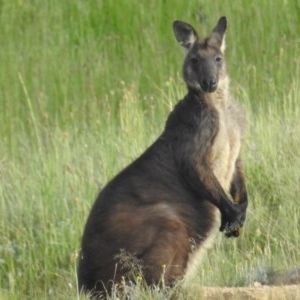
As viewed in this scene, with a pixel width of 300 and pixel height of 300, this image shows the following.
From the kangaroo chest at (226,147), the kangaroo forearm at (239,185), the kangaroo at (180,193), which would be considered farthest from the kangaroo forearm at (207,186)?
the kangaroo forearm at (239,185)

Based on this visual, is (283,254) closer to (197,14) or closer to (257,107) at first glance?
(257,107)

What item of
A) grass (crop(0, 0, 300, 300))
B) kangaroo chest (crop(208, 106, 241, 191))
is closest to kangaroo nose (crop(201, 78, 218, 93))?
kangaroo chest (crop(208, 106, 241, 191))

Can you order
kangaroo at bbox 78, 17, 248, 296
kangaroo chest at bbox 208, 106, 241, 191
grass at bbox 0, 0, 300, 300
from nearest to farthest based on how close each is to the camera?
1. kangaroo at bbox 78, 17, 248, 296
2. kangaroo chest at bbox 208, 106, 241, 191
3. grass at bbox 0, 0, 300, 300

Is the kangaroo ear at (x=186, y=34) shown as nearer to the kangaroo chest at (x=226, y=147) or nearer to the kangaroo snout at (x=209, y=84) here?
the kangaroo snout at (x=209, y=84)

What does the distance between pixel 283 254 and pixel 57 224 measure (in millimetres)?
1826

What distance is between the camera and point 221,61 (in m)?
6.89

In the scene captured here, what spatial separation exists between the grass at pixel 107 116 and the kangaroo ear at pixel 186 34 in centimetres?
125

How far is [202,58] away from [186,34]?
0.28 metres

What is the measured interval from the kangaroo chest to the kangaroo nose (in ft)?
0.40

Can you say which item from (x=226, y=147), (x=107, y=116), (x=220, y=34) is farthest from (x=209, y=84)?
(x=107, y=116)

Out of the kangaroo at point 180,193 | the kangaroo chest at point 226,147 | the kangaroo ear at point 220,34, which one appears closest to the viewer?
the kangaroo at point 180,193

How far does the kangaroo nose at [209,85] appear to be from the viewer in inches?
266

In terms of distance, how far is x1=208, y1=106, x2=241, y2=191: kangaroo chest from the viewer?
262 inches

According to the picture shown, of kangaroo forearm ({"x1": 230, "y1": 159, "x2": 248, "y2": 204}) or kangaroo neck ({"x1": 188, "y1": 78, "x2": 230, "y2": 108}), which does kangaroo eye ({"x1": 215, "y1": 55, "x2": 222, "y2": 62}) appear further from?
kangaroo forearm ({"x1": 230, "y1": 159, "x2": 248, "y2": 204})
